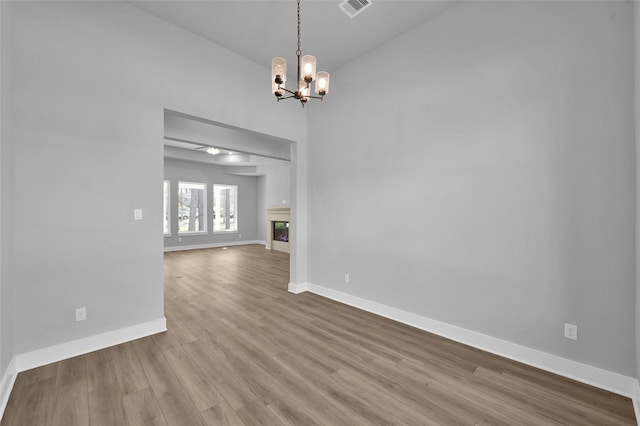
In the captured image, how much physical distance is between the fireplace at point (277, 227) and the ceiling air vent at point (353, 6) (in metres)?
6.64

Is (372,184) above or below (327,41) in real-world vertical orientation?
below

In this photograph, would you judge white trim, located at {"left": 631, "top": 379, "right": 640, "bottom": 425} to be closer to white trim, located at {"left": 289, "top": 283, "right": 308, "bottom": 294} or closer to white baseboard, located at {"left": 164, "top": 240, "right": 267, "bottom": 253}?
white trim, located at {"left": 289, "top": 283, "right": 308, "bottom": 294}

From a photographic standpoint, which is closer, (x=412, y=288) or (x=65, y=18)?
(x=65, y=18)

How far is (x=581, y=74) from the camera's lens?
210 cm

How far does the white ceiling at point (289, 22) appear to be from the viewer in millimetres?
2805

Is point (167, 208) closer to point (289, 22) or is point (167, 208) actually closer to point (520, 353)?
point (289, 22)

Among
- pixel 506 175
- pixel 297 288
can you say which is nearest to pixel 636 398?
pixel 506 175

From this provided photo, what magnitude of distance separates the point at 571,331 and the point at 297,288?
10.8ft

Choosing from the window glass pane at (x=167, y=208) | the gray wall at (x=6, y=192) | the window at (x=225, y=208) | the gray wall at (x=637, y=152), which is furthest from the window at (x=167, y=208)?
the gray wall at (x=637, y=152)

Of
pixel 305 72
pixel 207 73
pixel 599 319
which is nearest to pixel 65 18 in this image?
pixel 207 73

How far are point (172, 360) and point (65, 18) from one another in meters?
3.27

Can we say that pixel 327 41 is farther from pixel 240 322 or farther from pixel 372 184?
pixel 240 322

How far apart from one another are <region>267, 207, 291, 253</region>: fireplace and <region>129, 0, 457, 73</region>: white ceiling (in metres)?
5.96

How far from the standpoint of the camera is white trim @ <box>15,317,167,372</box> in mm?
2227
